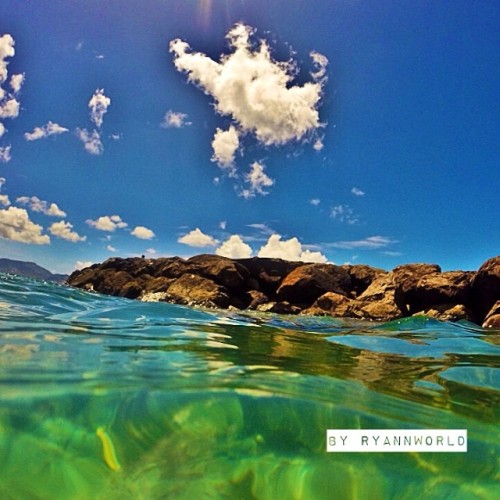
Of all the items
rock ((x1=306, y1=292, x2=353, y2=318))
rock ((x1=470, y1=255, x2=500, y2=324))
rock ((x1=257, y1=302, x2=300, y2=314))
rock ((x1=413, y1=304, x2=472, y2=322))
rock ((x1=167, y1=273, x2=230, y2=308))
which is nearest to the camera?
rock ((x1=413, y1=304, x2=472, y2=322))

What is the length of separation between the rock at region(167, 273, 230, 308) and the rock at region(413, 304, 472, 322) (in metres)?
12.4

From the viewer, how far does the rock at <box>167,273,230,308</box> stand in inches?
993

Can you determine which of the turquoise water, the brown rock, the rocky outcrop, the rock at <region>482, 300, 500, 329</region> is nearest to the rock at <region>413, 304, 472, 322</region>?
the rocky outcrop

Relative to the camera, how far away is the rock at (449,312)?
16.9 metres

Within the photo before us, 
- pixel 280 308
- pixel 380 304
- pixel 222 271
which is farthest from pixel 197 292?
pixel 380 304

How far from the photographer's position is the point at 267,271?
32250 millimetres

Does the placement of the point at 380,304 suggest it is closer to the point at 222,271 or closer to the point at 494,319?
the point at 494,319

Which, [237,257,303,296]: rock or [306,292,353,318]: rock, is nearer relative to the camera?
[306,292,353,318]: rock

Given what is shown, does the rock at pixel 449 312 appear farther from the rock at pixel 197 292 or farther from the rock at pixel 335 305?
the rock at pixel 197 292

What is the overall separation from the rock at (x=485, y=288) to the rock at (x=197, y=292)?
1440 centimetres

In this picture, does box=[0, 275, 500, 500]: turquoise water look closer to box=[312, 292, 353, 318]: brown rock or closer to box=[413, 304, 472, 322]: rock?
box=[413, 304, 472, 322]: rock

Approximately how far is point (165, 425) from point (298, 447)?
2.25 feet

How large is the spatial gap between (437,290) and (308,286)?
30.4 ft

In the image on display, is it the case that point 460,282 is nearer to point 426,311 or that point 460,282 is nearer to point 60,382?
point 426,311
